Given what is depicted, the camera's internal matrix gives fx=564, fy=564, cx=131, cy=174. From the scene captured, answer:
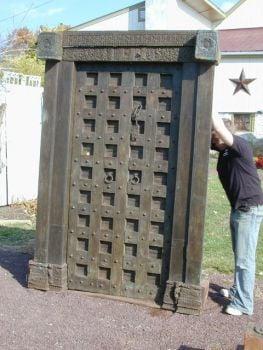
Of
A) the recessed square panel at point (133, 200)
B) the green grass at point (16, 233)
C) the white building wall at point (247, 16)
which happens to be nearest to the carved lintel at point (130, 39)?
the recessed square panel at point (133, 200)

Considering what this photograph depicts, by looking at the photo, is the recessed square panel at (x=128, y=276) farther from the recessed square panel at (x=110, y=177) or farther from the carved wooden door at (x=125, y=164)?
the recessed square panel at (x=110, y=177)

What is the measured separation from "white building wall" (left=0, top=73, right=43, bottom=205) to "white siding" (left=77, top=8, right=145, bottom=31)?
15.8 metres

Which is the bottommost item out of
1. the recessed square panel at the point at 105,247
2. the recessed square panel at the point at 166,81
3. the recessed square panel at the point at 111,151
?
the recessed square panel at the point at 105,247

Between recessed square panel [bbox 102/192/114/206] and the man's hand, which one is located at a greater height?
the man's hand

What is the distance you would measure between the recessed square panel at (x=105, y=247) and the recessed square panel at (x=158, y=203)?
1.95 feet

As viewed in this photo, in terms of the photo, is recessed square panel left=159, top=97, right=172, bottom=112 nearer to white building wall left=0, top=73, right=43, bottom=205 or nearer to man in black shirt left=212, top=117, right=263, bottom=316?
man in black shirt left=212, top=117, right=263, bottom=316

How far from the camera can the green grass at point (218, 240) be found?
274 inches

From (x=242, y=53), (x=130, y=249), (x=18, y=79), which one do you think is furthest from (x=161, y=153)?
(x=242, y=53)

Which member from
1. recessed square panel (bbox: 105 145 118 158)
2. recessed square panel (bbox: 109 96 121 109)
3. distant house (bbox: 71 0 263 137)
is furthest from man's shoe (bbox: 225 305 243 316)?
distant house (bbox: 71 0 263 137)

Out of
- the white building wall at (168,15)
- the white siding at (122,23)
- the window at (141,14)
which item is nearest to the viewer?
the white building wall at (168,15)

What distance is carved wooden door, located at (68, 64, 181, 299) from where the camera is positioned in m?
5.21

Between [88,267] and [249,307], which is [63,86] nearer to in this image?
[88,267]

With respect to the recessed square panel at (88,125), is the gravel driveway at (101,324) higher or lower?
lower

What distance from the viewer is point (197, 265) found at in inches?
201
